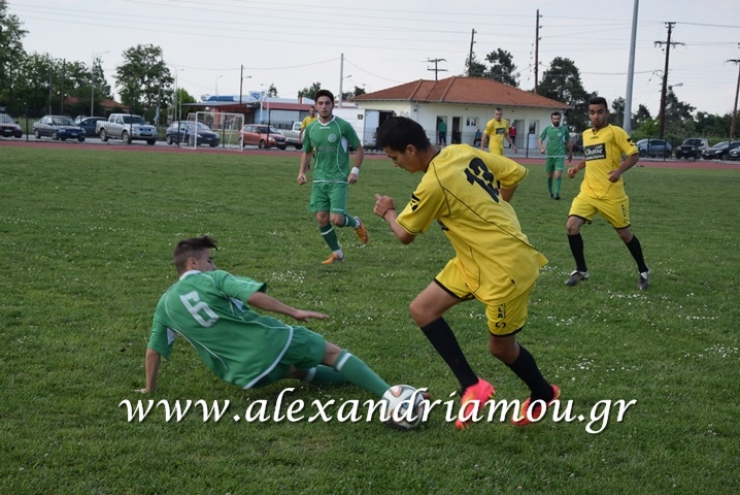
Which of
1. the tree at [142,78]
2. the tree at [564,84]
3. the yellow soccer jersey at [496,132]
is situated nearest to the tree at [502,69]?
the tree at [564,84]

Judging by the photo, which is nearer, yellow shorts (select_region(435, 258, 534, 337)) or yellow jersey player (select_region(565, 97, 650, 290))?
yellow shorts (select_region(435, 258, 534, 337))

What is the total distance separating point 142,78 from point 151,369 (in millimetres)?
79175

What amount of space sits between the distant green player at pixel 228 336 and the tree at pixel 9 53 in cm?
7258

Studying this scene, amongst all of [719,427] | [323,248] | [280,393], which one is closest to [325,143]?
[323,248]

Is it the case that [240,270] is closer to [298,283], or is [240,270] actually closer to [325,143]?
[298,283]

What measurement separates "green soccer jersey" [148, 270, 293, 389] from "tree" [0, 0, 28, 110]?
7261 cm

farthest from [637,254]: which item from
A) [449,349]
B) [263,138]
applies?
[263,138]

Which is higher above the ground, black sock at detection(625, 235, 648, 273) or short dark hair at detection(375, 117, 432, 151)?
short dark hair at detection(375, 117, 432, 151)

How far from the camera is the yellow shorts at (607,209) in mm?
9008

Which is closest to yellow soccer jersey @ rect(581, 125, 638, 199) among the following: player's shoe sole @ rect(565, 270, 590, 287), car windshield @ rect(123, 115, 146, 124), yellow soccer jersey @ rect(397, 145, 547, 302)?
player's shoe sole @ rect(565, 270, 590, 287)

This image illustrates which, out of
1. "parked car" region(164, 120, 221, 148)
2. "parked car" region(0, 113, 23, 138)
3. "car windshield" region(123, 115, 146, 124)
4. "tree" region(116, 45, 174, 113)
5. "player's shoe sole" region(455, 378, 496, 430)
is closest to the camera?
"player's shoe sole" region(455, 378, 496, 430)

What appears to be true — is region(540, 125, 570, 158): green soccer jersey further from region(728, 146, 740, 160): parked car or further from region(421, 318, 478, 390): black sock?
region(728, 146, 740, 160): parked car

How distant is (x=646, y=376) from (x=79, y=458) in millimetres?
3798

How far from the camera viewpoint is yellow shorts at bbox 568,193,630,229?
901cm
